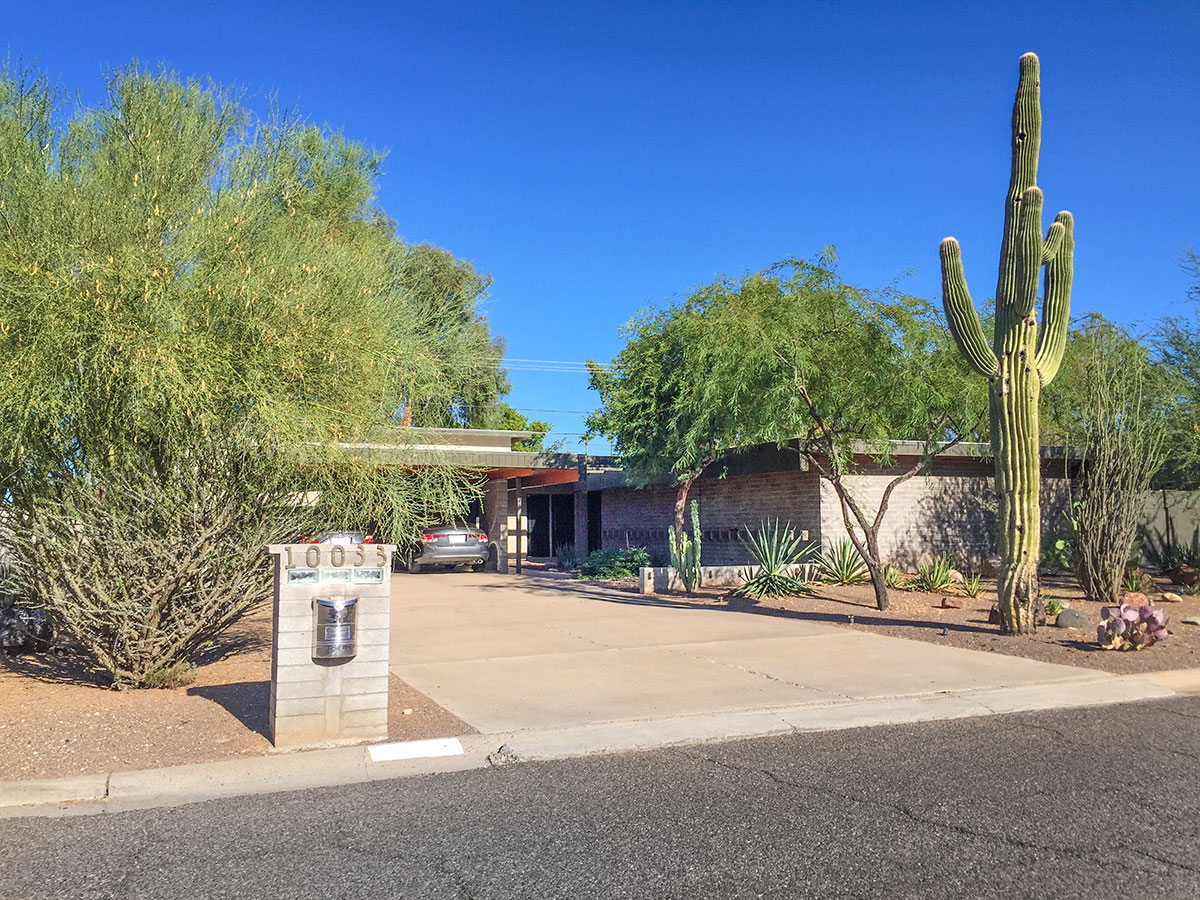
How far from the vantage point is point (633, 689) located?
28.7ft

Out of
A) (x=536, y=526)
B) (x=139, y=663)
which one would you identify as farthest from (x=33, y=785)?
(x=536, y=526)

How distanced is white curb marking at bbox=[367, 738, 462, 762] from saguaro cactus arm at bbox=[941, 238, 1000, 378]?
813 cm

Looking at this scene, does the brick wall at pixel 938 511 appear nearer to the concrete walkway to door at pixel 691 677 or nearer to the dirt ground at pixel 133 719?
the concrete walkway to door at pixel 691 677

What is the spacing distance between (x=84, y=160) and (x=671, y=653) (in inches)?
294

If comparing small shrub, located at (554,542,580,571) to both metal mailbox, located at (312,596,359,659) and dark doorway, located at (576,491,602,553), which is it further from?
metal mailbox, located at (312,596,359,659)

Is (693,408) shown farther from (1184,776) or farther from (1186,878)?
(1186,878)

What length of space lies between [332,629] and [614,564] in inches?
597

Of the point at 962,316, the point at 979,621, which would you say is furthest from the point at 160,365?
the point at 979,621

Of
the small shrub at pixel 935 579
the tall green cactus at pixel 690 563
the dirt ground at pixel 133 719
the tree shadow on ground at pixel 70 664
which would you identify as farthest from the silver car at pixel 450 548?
the dirt ground at pixel 133 719

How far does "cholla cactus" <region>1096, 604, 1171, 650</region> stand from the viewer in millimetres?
10781

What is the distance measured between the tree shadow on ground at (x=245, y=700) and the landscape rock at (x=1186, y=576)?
645 inches

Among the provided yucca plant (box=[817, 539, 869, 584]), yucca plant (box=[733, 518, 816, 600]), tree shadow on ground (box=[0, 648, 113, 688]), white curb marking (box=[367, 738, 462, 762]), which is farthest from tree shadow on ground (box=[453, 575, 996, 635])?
tree shadow on ground (box=[0, 648, 113, 688])

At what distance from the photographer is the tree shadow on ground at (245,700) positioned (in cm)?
725

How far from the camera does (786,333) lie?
14.0 metres
